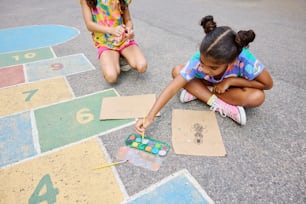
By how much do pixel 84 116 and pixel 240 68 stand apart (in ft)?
2.84

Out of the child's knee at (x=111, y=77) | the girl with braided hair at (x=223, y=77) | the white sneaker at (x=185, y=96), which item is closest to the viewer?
the girl with braided hair at (x=223, y=77)

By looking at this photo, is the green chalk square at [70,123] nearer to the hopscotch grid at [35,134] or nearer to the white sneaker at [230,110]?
the hopscotch grid at [35,134]

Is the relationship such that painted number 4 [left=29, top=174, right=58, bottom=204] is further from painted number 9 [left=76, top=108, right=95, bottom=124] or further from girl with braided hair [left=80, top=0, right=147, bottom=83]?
girl with braided hair [left=80, top=0, right=147, bottom=83]

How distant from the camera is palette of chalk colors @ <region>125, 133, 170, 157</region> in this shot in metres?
0.98

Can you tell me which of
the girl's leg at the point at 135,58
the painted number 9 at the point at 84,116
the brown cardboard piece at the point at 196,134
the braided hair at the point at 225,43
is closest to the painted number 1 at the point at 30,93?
the painted number 9 at the point at 84,116

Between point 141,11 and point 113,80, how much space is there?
2614 mm

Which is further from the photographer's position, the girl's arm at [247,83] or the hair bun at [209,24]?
the girl's arm at [247,83]

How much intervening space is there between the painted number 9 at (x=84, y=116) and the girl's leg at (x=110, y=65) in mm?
310

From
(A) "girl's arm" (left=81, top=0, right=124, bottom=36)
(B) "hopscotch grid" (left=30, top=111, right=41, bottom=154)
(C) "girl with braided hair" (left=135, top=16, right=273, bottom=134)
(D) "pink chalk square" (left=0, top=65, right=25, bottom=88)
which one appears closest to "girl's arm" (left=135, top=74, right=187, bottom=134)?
(C) "girl with braided hair" (left=135, top=16, right=273, bottom=134)

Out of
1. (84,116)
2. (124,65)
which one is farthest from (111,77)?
(84,116)

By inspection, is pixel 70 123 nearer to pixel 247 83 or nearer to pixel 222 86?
pixel 222 86

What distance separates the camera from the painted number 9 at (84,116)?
46.9 inches

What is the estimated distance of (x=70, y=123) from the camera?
1172 mm

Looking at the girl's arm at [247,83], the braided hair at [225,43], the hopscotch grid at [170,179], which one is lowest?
the hopscotch grid at [170,179]
